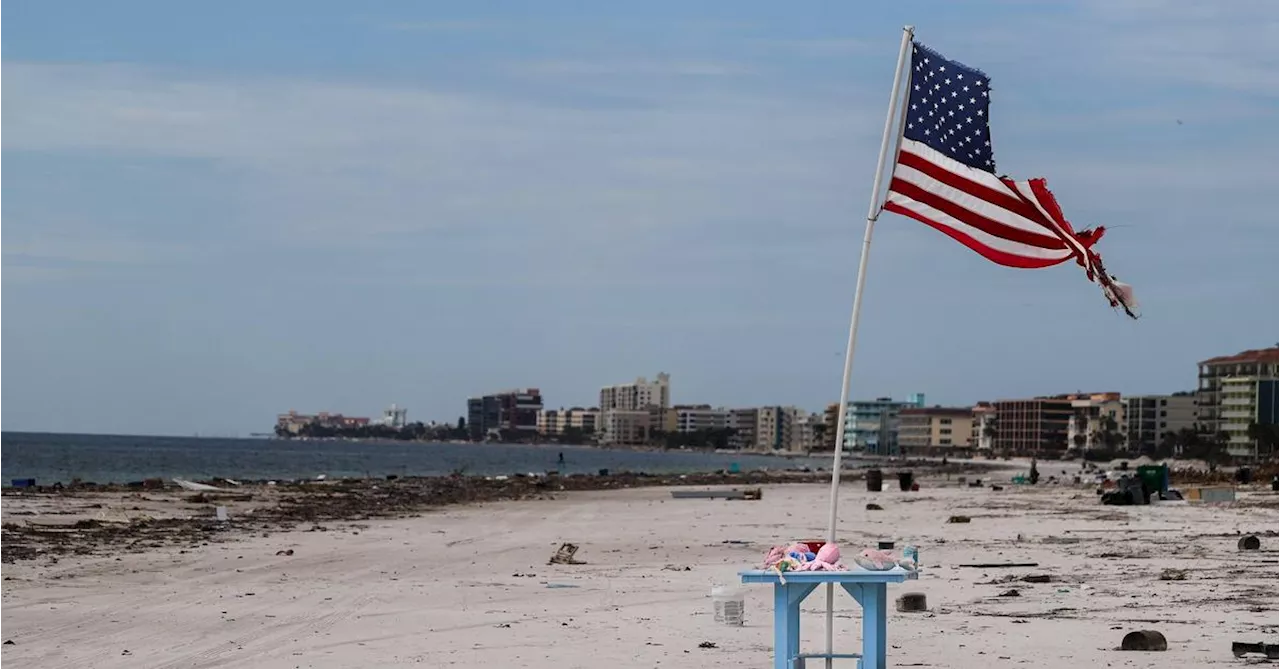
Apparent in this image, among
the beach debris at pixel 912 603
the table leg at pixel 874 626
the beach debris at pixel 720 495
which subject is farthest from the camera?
the beach debris at pixel 720 495

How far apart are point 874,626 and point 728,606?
13.7ft

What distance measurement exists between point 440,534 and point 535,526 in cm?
396

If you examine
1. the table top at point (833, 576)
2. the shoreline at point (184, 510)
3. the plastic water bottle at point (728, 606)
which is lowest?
the shoreline at point (184, 510)

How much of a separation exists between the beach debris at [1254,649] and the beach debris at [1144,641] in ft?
1.78

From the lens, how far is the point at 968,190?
35.1 feet

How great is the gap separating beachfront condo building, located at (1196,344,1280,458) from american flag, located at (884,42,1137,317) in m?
149

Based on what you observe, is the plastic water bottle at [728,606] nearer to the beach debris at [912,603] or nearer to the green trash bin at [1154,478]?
the beach debris at [912,603]

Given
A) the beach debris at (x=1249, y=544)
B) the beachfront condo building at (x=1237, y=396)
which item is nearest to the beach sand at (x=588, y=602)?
the beach debris at (x=1249, y=544)

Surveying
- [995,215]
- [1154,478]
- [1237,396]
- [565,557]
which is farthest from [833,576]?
[1237,396]

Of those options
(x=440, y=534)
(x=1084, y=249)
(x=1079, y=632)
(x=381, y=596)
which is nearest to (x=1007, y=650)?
(x=1079, y=632)

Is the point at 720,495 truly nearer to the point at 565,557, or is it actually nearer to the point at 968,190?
the point at 565,557

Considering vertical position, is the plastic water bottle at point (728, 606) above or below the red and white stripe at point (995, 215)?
below

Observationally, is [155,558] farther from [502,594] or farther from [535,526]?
[535,526]

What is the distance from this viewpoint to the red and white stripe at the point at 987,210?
10633 millimetres
